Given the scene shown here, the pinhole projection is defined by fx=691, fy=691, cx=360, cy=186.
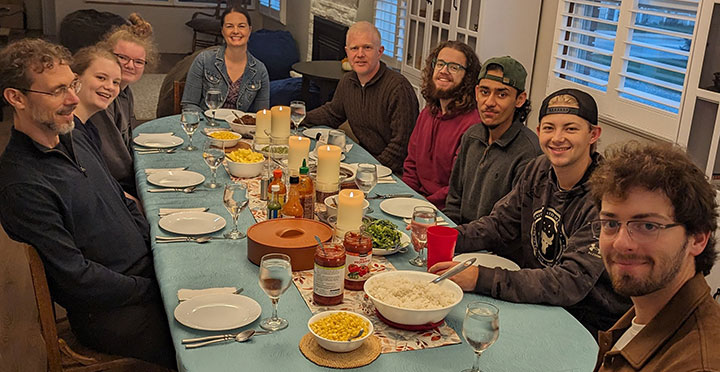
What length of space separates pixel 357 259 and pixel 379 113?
6.95 ft

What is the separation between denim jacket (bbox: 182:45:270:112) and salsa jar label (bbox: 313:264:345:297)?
95.9 inches

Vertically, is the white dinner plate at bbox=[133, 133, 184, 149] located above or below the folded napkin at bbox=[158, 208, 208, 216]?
above

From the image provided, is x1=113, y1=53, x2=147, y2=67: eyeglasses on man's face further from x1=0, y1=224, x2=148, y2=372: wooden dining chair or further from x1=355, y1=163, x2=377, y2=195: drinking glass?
x1=355, y1=163, x2=377, y2=195: drinking glass

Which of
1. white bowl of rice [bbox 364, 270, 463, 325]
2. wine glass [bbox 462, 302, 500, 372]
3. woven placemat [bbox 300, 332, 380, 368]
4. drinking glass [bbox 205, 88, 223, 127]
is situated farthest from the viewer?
drinking glass [bbox 205, 88, 223, 127]

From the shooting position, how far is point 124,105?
3391 millimetres

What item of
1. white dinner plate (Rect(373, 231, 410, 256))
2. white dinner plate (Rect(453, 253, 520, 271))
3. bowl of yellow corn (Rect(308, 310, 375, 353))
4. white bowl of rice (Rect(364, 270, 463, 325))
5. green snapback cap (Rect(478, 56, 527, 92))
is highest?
green snapback cap (Rect(478, 56, 527, 92))

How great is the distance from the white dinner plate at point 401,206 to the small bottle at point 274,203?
44 cm

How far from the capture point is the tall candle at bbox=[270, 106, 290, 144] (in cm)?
317

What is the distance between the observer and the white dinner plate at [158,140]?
3.26m

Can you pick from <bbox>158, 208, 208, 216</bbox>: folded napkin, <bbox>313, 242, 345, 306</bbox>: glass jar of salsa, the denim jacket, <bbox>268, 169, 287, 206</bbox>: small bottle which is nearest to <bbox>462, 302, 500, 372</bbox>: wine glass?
<bbox>313, 242, 345, 306</bbox>: glass jar of salsa

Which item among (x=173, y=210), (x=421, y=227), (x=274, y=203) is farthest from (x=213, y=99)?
(x=421, y=227)

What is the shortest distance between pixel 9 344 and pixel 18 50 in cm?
153

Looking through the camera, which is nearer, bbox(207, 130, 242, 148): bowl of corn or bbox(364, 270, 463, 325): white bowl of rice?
bbox(364, 270, 463, 325): white bowl of rice

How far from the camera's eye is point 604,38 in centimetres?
352
